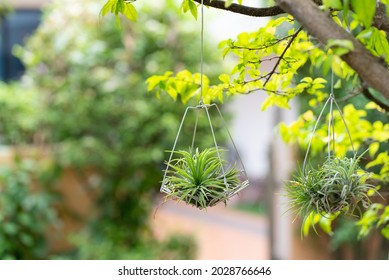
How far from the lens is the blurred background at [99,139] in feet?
12.8

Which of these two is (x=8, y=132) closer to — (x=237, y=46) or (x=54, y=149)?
(x=54, y=149)

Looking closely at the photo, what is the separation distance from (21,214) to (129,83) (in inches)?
42.9

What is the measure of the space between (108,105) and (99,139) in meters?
0.29

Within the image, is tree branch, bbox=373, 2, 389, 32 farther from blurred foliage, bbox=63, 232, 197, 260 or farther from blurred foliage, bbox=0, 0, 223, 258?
blurred foliage, bbox=63, 232, 197, 260

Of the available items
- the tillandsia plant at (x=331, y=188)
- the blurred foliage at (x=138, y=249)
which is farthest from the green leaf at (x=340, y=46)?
the blurred foliage at (x=138, y=249)

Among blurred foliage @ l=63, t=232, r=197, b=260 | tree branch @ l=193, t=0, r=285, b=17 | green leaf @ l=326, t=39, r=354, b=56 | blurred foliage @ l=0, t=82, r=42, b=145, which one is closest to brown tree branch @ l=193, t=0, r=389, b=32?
tree branch @ l=193, t=0, r=285, b=17

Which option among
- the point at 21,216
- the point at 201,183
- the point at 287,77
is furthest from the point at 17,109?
the point at 201,183

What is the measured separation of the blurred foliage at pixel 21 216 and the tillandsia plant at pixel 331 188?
2.87 m

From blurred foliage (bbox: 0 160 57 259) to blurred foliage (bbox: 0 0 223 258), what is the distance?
0.12 metres

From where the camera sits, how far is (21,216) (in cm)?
391

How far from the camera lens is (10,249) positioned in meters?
3.84

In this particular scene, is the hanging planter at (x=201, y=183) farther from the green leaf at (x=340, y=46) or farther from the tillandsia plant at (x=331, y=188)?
the green leaf at (x=340, y=46)

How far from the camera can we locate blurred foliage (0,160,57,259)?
3.84 metres

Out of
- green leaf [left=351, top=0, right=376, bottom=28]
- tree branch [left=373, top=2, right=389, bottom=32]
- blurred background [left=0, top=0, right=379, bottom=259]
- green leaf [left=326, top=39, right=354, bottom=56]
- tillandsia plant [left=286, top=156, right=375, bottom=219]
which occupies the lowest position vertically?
tillandsia plant [left=286, top=156, right=375, bottom=219]
